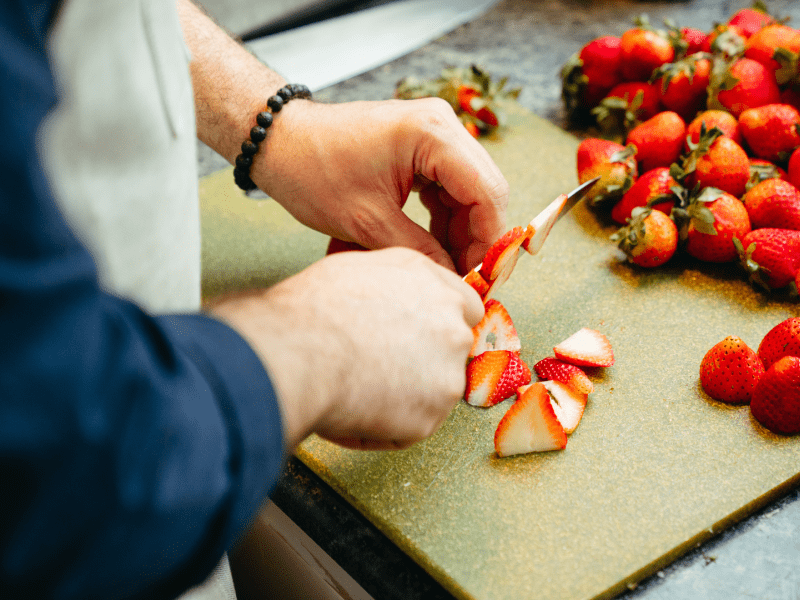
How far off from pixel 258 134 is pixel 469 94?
0.55 m

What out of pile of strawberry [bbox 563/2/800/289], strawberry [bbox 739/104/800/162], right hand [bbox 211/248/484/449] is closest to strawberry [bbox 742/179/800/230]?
pile of strawberry [bbox 563/2/800/289]

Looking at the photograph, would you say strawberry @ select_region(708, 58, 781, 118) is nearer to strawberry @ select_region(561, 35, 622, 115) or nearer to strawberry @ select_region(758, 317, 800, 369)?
strawberry @ select_region(561, 35, 622, 115)

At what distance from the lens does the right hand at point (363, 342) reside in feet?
1.56

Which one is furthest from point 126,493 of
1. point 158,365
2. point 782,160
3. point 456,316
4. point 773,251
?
point 782,160

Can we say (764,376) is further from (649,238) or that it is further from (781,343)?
(649,238)

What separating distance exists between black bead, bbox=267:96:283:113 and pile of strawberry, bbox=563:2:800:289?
525 millimetres

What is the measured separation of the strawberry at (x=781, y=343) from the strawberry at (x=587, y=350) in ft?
0.61

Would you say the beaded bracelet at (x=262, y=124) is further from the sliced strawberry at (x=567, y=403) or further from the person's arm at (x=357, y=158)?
the sliced strawberry at (x=567, y=403)

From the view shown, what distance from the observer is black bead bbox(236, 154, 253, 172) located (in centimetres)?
93

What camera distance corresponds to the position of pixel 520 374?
82cm

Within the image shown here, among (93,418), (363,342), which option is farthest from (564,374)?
(93,418)

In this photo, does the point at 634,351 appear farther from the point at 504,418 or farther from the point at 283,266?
the point at 283,266

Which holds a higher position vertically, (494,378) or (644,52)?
(644,52)

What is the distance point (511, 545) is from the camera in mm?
664
